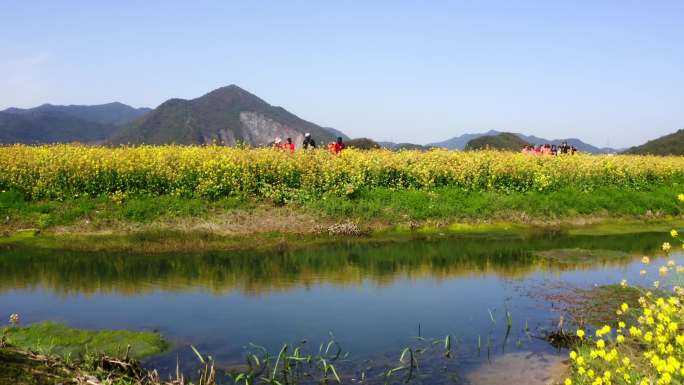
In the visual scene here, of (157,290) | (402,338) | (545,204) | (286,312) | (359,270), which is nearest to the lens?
(402,338)

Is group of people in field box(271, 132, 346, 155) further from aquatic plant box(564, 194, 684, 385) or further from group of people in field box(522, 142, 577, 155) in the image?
aquatic plant box(564, 194, 684, 385)

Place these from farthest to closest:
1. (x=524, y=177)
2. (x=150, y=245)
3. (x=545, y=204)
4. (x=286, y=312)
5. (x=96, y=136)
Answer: (x=96, y=136) → (x=524, y=177) → (x=545, y=204) → (x=150, y=245) → (x=286, y=312)

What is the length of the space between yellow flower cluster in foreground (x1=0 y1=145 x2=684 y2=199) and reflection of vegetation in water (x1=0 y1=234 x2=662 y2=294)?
4.45m

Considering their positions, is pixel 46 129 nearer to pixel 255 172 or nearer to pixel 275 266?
pixel 255 172

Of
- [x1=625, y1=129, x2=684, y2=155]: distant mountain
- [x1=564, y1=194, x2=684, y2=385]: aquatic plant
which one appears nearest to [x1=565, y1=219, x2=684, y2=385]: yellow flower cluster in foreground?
[x1=564, y1=194, x2=684, y2=385]: aquatic plant

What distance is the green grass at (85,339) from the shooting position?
31.9ft

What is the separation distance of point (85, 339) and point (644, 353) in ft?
28.4

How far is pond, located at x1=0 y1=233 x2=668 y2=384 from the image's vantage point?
32.5 feet

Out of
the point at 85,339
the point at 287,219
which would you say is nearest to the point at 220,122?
the point at 287,219

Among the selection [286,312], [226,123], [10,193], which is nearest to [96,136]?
[226,123]

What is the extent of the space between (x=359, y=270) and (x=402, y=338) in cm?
571

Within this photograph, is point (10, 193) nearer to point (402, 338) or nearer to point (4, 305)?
point (4, 305)

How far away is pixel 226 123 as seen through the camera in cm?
12131

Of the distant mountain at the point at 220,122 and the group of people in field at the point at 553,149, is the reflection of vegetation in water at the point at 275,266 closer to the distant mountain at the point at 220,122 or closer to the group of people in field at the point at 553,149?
the group of people in field at the point at 553,149
